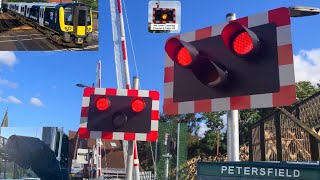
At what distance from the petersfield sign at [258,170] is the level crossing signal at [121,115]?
6.43 ft

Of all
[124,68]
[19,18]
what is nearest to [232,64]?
[124,68]

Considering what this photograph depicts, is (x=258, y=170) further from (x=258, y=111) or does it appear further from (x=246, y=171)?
(x=258, y=111)

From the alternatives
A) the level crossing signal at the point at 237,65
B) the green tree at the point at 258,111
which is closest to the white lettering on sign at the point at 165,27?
the level crossing signal at the point at 237,65

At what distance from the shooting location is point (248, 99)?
319cm

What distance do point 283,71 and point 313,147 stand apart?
21.4ft

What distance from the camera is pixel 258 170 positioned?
213cm

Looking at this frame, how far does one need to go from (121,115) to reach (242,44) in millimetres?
1549

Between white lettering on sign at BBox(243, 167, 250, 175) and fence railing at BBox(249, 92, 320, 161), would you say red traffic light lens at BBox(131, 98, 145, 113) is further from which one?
fence railing at BBox(249, 92, 320, 161)

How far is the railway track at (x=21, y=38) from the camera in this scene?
2575 cm

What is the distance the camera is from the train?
23.6m

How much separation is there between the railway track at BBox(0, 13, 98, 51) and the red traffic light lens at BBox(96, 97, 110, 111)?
21.6m

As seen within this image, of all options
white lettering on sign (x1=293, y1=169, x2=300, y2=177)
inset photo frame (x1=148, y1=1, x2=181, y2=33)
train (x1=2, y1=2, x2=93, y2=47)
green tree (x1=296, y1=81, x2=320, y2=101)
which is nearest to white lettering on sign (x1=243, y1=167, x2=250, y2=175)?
white lettering on sign (x1=293, y1=169, x2=300, y2=177)

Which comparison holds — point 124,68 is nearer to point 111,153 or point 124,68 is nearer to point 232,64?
point 232,64

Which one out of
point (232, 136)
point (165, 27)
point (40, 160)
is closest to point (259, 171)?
point (232, 136)
